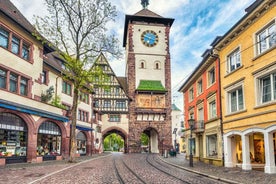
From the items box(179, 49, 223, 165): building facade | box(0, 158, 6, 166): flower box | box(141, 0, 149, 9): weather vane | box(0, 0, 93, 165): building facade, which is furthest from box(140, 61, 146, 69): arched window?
box(0, 158, 6, 166): flower box

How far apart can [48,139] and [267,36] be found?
776 inches

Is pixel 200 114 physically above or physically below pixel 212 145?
above

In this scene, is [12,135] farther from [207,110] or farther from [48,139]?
[207,110]

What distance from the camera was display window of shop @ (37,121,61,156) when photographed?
23.9 metres

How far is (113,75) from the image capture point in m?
52.5

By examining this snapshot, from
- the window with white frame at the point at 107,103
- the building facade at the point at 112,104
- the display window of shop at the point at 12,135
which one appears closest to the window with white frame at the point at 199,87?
the display window of shop at the point at 12,135

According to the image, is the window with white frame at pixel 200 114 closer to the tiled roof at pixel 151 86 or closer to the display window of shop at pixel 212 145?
the display window of shop at pixel 212 145

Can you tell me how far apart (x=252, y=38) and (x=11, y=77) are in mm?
16595

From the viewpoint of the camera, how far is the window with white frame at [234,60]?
1881 cm

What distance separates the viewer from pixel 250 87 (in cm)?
1678

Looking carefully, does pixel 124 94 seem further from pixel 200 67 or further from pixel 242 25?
pixel 242 25

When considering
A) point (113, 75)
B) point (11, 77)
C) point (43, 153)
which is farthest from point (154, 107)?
point (11, 77)

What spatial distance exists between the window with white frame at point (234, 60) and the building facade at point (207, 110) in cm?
152

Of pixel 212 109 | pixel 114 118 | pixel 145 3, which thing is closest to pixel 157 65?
pixel 114 118
